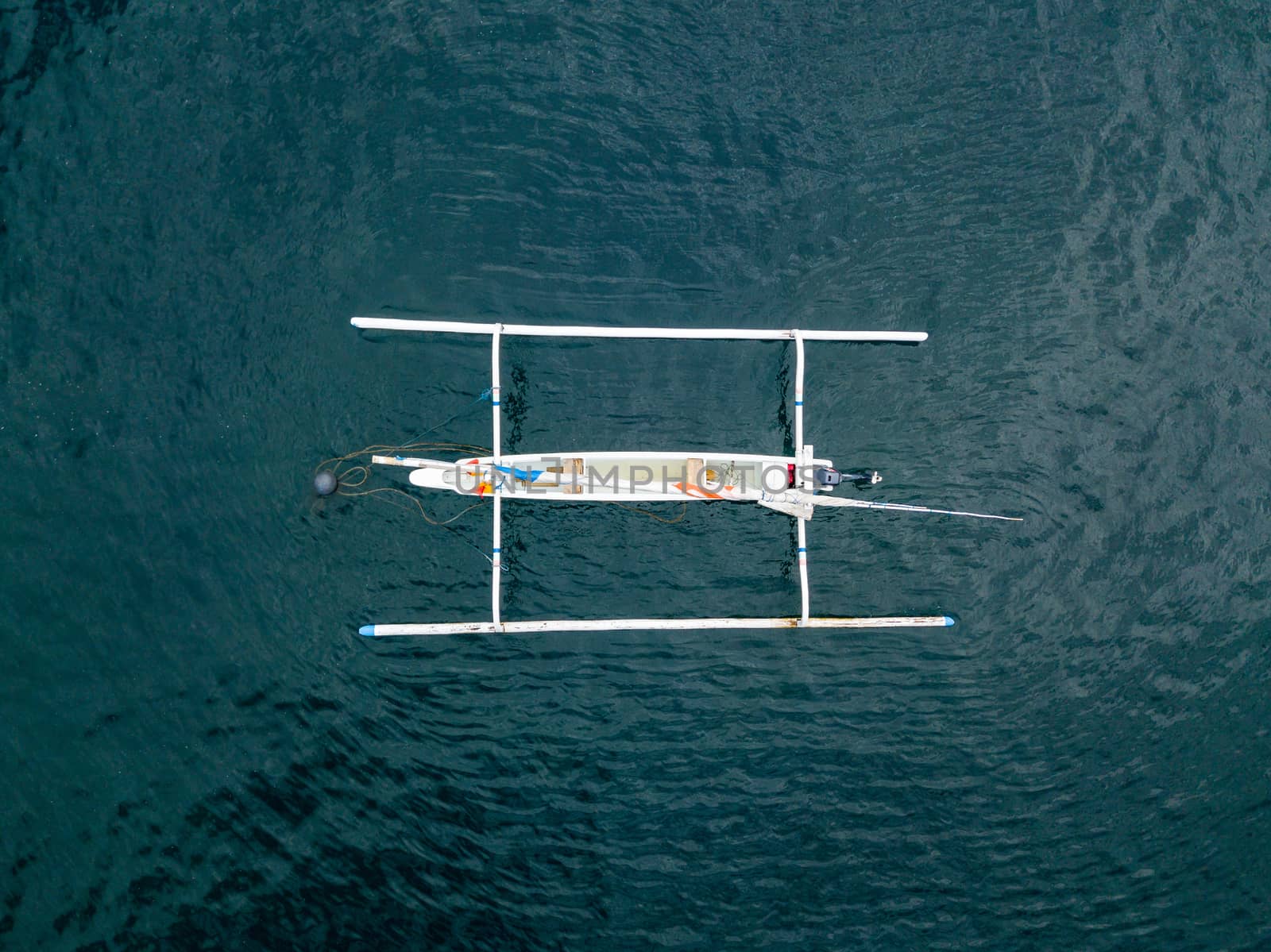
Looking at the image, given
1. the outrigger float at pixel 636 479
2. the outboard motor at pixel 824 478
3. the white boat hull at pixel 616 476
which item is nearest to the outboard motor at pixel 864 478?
the outrigger float at pixel 636 479

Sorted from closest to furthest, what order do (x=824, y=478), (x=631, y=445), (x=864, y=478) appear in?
(x=824, y=478) → (x=864, y=478) → (x=631, y=445)

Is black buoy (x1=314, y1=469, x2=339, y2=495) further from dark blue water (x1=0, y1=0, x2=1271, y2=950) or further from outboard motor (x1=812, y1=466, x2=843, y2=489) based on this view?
outboard motor (x1=812, y1=466, x2=843, y2=489)

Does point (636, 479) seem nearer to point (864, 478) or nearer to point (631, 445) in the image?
point (631, 445)

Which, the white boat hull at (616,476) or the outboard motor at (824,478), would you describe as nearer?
the white boat hull at (616,476)

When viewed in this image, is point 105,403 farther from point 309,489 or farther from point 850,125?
point 850,125

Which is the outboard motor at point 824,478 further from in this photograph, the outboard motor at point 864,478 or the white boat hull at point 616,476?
the outboard motor at point 864,478

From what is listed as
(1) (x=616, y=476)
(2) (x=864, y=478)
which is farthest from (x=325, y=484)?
(2) (x=864, y=478)
